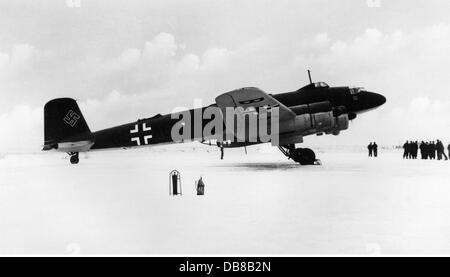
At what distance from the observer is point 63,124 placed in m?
18.8

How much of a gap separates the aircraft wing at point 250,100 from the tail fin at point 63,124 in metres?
8.29

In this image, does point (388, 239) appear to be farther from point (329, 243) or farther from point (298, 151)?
point (298, 151)

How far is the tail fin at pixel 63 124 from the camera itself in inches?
730

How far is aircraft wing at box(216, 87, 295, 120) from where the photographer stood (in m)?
14.5

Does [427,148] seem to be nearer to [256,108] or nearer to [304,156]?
[304,156]

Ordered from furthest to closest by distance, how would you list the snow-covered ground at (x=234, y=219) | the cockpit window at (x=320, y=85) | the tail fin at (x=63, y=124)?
the tail fin at (x=63, y=124)
the cockpit window at (x=320, y=85)
the snow-covered ground at (x=234, y=219)

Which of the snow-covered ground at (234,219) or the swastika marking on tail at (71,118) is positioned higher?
the swastika marking on tail at (71,118)

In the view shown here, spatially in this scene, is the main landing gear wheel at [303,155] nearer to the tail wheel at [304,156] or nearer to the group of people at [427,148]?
the tail wheel at [304,156]

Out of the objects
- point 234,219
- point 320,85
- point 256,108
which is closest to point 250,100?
point 256,108

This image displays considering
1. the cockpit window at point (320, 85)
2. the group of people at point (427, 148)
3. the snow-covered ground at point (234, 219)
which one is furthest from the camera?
the group of people at point (427, 148)

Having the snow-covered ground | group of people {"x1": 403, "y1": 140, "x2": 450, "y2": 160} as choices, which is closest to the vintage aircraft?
the snow-covered ground

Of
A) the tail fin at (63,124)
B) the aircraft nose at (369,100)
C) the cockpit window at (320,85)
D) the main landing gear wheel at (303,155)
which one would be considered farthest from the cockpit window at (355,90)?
the tail fin at (63,124)

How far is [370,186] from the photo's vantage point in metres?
9.91
